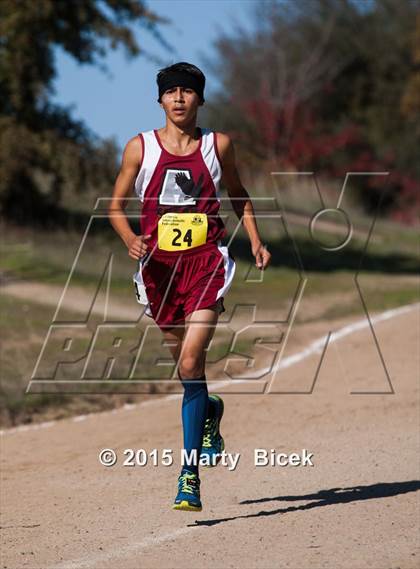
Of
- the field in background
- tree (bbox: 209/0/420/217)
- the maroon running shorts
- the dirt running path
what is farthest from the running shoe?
tree (bbox: 209/0/420/217)

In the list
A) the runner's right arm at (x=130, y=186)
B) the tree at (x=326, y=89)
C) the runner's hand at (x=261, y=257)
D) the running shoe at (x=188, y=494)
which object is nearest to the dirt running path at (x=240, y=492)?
the running shoe at (x=188, y=494)

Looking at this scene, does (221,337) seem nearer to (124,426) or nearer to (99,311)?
(99,311)

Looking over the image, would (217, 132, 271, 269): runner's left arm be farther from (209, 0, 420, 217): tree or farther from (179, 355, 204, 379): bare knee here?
(209, 0, 420, 217): tree

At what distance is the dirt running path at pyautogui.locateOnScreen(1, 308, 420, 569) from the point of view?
6445 mm

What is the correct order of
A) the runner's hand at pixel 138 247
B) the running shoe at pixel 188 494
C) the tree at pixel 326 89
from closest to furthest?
the runner's hand at pixel 138 247 → the running shoe at pixel 188 494 → the tree at pixel 326 89

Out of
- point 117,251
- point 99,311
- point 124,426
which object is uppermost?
point 124,426

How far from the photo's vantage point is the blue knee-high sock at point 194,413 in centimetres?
725

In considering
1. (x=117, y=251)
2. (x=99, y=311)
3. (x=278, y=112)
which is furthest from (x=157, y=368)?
(x=278, y=112)

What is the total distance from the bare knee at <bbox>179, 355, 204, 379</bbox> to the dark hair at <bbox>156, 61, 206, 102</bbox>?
61.2 inches

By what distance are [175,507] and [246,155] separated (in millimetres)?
36064

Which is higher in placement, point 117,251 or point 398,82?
point 117,251

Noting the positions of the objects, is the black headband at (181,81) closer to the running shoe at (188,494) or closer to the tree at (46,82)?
the running shoe at (188,494)

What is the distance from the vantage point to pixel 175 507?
7062 millimetres

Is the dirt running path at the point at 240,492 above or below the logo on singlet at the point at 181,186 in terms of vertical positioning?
below
